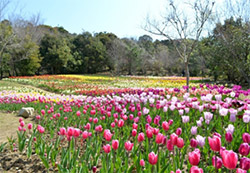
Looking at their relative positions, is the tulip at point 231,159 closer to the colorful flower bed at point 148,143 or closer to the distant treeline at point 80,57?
the colorful flower bed at point 148,143

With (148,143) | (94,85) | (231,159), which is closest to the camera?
(231,159)

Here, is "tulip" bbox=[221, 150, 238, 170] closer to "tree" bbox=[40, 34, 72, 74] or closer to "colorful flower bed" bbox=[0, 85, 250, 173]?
"colorful flower bed" bbox=[0, 85, 250, 173]

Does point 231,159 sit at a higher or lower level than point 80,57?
lower

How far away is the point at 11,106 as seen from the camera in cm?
648

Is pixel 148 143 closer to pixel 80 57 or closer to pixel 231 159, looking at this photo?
pixel 231 159

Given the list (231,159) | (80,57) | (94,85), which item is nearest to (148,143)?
(231,159)

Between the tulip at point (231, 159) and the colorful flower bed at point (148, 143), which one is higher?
the tulip at point (231, 159)

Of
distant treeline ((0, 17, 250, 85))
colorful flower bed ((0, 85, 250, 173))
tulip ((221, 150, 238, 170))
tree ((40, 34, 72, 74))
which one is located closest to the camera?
tulip ((221, 150, 238, 170))

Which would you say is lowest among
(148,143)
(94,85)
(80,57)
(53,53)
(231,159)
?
(148,143)

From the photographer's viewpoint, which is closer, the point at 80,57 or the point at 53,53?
the point at 53,53

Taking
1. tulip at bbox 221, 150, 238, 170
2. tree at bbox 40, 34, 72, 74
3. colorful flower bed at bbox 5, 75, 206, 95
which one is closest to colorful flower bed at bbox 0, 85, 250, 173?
tulip at bbox 221, 150, 238, 170

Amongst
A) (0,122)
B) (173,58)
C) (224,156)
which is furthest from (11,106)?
(173,58)

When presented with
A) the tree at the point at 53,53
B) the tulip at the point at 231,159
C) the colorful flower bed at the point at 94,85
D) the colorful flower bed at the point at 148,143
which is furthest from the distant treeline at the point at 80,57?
the tulip at the point at 231,159

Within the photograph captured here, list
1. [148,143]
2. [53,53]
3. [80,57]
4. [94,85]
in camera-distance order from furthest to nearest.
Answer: [80,57]
[53,53]
[94,85]
[148,143]
